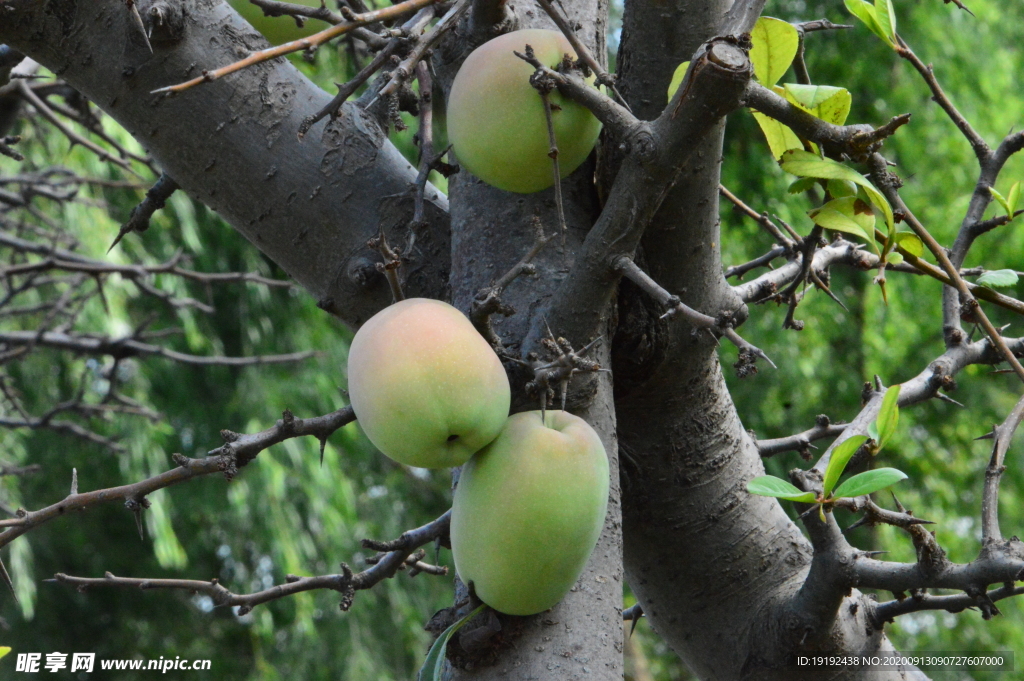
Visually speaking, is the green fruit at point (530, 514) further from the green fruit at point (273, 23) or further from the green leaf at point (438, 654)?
the green fruit at point (273, 23)

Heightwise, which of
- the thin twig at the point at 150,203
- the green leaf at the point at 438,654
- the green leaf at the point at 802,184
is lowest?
the green leaf at the point at 438,654

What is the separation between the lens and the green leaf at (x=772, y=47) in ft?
2.42

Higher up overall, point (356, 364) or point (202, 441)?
point (356, 364)

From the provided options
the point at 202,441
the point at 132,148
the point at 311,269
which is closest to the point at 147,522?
the point at 202,441

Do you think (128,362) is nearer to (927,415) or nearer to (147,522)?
(147,522)

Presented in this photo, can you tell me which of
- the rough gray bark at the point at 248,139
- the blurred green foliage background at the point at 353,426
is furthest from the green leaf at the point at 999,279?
the blurred green foliage background at the point at 353,426

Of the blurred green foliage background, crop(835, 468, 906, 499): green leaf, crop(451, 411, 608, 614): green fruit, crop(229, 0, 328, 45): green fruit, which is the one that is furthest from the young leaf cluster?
the blurred green foliage background

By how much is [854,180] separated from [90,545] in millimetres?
4768

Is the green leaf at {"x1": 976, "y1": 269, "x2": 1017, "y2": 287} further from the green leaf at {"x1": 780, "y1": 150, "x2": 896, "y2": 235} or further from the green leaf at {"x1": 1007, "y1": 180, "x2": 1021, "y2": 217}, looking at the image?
the green leaf at {"x1": 780, "y1": 150, "x2": 896, "y2": 235}

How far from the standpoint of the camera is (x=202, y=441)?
4.12 m

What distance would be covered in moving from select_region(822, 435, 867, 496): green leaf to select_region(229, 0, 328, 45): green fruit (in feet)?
2.40

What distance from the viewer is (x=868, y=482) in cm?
63

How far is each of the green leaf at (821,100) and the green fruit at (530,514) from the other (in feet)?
1.07

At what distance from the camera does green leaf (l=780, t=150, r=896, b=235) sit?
705mm
